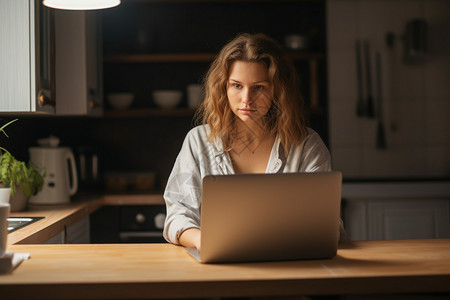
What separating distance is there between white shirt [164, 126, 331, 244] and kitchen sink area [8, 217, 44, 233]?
2.16 feet

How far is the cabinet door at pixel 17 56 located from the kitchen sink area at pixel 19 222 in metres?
0.45

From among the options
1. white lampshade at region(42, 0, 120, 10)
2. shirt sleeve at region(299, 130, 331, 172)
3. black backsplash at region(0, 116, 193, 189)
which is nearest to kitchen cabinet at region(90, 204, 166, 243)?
black backsplash at region(0, 116, 193, 189)

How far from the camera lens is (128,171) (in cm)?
363

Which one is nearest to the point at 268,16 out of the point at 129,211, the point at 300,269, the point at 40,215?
the point at 129,211

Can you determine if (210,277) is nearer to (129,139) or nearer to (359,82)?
(129,139)

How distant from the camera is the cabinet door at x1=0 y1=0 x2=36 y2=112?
218cm

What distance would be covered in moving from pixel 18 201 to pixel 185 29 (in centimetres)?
174

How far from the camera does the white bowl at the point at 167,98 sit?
342cm

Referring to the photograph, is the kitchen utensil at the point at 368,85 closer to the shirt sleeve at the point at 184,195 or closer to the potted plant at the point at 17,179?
the shirt sleeve at the point at 184,195

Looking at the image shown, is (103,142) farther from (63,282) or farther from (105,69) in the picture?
(63,282)

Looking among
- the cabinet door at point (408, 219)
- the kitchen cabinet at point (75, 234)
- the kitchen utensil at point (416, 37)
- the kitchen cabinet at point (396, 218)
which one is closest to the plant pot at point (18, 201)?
the kitchen cabinet at point (75, 234)

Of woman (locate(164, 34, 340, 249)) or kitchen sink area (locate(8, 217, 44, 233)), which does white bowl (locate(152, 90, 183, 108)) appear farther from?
woman (locate(164, 34, 340, 249))

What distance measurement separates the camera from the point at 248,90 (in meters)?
1.80

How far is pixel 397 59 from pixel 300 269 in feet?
8.92
